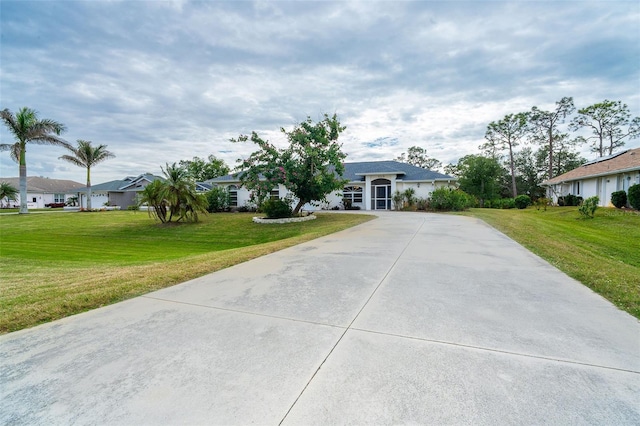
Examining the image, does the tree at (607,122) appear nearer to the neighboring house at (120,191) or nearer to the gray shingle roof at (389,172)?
the gray shingle roof at (389,172)

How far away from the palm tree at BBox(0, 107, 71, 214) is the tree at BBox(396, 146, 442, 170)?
51.1 m

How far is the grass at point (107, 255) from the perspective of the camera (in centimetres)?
419

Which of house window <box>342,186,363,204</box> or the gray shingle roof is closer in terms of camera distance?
the gray shingle roof

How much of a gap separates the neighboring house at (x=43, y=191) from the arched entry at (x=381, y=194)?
50.5 meters

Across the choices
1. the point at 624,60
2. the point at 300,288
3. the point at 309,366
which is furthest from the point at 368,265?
the point at 624,60

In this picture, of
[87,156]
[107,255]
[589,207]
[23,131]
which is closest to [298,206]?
[107,255]

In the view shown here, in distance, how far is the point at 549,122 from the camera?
131ft

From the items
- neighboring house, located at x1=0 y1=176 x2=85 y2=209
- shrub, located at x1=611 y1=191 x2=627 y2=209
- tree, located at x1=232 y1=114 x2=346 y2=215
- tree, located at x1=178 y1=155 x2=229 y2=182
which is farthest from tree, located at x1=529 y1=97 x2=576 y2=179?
neighboring house, located at x1=0 y1=176 x2=85 y2=209

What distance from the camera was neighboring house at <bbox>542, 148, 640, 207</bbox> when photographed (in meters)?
18.9

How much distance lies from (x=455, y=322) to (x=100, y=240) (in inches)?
778

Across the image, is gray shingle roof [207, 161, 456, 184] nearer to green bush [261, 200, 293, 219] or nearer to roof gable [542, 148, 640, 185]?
green bush [261, 200, 293, 219]

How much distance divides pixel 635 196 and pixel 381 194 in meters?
15.8

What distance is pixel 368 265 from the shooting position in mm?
6031

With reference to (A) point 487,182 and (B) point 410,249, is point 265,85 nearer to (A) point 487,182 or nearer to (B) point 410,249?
(B) point 410,249
